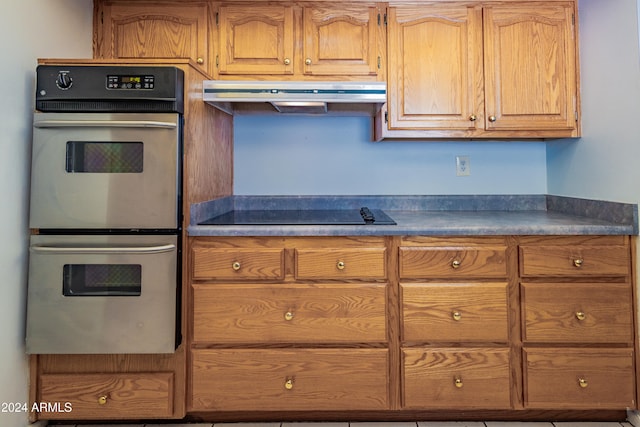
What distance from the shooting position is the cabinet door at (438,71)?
76.2 inches

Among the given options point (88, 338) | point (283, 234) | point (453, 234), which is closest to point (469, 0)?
point (453, 234)

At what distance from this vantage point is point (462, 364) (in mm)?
1535

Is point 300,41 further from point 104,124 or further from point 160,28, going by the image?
point 104,124

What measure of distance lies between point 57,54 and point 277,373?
166 centimetres

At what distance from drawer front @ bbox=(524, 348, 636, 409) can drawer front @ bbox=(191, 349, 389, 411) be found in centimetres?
60

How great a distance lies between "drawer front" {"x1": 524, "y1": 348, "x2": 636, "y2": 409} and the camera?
153 centimetres

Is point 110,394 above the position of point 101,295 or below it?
below

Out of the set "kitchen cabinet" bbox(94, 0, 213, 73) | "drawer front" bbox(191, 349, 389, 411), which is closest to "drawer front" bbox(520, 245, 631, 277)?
"drawer front" bbox(191, 349, 389, 411)

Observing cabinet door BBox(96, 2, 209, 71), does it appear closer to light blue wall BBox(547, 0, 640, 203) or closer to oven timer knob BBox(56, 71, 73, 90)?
oven timer knob BBox(56, 71, 73, 90)

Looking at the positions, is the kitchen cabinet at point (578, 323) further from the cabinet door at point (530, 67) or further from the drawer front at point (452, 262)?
the cabinet door at point (530, 67)

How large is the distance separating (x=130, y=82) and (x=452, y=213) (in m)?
1.68

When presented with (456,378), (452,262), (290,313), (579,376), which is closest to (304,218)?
(290,313)

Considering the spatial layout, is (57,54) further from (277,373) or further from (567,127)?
(567,127)

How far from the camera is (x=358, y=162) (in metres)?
2.23
